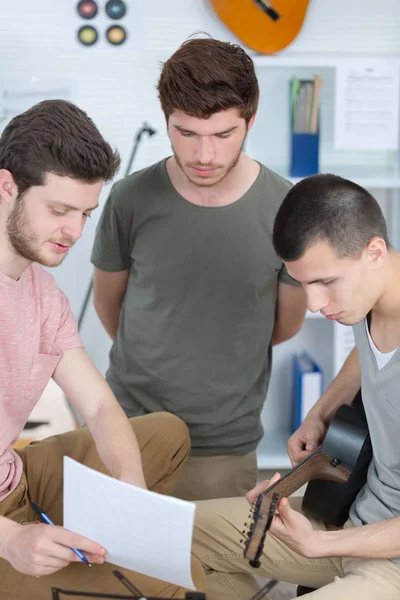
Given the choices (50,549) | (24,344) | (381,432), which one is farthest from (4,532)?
(381,432)

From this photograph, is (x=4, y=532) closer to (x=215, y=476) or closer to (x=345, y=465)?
(x=345, y=465)

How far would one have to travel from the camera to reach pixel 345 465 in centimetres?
191

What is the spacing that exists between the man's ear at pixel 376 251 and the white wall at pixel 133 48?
1.87 m

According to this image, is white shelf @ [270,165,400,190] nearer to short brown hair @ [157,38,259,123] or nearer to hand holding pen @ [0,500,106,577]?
short brown hair @ [157,38,259,123]

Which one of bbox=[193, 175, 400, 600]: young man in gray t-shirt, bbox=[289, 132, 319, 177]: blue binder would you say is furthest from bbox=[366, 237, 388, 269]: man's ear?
bbox=[289, 132, 319, 177]: blue binder

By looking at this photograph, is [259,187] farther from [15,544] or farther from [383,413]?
[15,544]

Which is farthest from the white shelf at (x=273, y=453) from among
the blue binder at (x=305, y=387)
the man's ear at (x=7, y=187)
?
the man's ear at (x=7, y=187)

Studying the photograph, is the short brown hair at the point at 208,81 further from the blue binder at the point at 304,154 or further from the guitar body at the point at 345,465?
the blue binder at the point at 304,154

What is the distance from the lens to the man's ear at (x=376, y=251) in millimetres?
1674

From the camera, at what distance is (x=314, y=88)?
323 centimetres

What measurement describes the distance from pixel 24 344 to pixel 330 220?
71 centimetres

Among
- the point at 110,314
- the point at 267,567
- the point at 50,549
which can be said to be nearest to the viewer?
the point at 50,549

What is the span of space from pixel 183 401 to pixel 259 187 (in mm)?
651

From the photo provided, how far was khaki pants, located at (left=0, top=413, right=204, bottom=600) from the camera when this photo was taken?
1.58 metres
